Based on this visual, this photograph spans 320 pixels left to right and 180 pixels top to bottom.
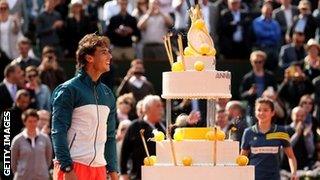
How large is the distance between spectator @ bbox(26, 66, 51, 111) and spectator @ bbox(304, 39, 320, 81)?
498 centimetres

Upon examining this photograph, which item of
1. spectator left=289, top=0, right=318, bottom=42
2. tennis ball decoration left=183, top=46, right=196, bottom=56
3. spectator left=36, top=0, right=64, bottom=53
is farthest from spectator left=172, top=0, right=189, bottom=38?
tennis ball decoration left=183, top=46, right=196, bottom=56

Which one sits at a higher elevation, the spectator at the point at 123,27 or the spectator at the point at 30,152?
Answer: the spectator at the point at 123,27

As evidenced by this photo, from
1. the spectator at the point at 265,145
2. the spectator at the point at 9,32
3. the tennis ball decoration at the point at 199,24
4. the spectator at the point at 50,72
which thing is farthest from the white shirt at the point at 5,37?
the tennis ball decoration at the point at 199,24

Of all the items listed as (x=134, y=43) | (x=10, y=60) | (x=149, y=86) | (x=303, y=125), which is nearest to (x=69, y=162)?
(x=303, y=125)

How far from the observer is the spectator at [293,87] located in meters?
22.9

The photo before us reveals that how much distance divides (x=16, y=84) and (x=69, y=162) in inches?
398

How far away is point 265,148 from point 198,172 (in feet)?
10.7

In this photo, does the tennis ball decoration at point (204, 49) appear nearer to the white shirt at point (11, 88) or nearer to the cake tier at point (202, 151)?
the cake tier at point (202, 151)

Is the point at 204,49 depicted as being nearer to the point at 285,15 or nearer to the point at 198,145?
the point at 198,145

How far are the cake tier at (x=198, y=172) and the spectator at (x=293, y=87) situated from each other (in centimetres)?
1073

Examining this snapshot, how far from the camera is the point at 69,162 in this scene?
11227mm

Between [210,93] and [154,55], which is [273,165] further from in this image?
[154,55]

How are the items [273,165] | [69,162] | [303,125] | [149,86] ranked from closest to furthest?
1. [69,162]
2. [273,165]
3. [303,125]
4. [149,86]

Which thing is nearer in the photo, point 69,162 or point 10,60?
point 69,162
